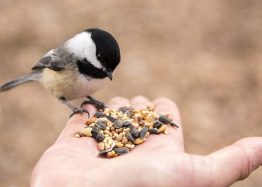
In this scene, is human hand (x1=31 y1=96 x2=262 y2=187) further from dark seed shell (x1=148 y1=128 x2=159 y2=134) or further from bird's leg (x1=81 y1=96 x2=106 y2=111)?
bird's leg (x1=81 y1=96 x2=106 y2=111)

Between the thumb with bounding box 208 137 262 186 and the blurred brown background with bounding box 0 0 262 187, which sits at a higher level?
the blurred brown background with bounding box 0 0 262 187

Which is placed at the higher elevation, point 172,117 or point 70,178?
point 172,117

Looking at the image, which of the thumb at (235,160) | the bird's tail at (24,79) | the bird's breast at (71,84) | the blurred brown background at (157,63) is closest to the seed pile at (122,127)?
the bird's breast at (71,84)

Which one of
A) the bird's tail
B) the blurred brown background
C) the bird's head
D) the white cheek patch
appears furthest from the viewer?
the blurred brown background

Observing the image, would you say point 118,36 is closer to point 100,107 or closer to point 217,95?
point 217,95

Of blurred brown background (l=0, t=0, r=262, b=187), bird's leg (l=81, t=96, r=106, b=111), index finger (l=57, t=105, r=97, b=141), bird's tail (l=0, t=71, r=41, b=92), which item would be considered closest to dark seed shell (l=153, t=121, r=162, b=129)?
index finger (l=57, t=105, r=97, b=141)

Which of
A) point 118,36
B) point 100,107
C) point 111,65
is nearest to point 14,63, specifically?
point 118,36

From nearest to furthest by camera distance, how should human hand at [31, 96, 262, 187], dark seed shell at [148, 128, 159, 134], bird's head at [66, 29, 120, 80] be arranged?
1. human hand at [31, 96, 262, 187]
2. dark seed shell at [148, 128, 159, 134]
3. bird's head at [66, 29, 120, 80]

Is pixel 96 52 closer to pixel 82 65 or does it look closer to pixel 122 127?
pixel 82 65
